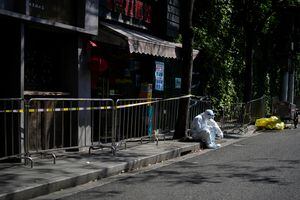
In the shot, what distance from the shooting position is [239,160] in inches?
421

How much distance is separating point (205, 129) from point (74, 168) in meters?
5.23

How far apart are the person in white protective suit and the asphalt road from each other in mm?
1301

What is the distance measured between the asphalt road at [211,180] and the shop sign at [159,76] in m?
4.68

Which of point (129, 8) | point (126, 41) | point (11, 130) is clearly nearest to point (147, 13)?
point (129, 8)

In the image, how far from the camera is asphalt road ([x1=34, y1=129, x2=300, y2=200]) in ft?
23.3

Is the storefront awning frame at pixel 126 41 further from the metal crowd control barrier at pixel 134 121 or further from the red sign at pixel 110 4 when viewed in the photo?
the metal crowd control barrier at pixel 134 121

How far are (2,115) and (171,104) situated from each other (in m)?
5.56

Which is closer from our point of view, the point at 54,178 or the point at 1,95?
the point at 54,178

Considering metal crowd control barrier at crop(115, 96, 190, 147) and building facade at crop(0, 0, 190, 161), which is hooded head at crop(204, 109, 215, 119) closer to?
metal crowd control barrier at crop(115, 96, 190, 147)

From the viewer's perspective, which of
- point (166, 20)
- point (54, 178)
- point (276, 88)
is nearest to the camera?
point (54, 178)

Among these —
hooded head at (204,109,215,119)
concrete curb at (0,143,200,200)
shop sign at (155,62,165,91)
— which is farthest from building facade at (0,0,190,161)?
hooded head at (204,109,215,119)

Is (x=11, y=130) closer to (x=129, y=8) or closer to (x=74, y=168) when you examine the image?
(x=74, y=168)

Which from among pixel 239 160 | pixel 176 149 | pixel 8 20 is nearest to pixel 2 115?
pixel 8 20

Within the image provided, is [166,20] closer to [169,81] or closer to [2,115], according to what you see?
[169,81]
